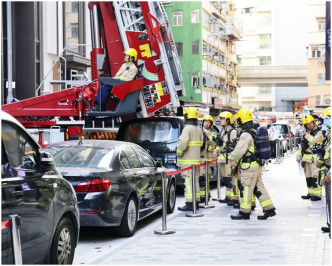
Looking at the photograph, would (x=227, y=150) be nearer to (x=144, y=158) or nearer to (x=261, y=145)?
(x=261, y=145)

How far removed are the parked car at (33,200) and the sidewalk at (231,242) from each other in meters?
1.24

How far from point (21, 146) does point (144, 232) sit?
4.36m

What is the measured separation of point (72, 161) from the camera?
31.7 ft

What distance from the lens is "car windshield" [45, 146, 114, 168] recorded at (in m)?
9.52

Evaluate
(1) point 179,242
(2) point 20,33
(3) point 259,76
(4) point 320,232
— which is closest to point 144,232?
(1) point 179,242

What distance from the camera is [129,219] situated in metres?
9.81

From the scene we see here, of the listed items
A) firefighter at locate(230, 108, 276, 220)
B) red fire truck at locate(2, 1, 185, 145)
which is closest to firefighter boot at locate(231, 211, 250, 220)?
firefighter at locate(230, 108, 276, 220)

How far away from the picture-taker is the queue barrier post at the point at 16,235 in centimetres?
530

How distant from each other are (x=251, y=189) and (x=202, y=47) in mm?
52015

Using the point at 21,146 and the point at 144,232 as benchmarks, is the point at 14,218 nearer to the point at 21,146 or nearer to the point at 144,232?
the point at 21,146

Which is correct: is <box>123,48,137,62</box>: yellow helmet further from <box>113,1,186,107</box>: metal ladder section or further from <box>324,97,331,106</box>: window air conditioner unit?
<box>324,97,331,106</box>: window air conditioner unit

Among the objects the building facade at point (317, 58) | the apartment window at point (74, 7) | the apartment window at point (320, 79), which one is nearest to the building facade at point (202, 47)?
the building facade at point (317, 58)

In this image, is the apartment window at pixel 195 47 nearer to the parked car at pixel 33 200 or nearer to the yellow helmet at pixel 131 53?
the yellow helmet at pixel 131 53

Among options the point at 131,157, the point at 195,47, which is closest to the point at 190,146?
the point at 131,157
